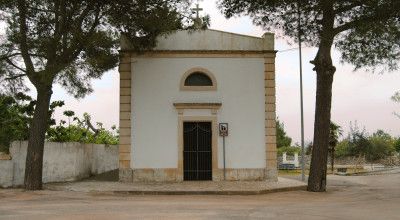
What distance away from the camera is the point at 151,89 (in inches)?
739

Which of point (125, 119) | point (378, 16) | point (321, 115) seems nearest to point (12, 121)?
point (125, 119)

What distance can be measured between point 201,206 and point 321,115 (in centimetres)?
654

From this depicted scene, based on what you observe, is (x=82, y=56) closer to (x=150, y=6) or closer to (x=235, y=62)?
Result: (x=150, y=6)

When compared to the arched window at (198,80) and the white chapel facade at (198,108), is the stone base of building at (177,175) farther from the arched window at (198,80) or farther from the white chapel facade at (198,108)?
the arched window at (198,80)

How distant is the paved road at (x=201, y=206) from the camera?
9.88 meters

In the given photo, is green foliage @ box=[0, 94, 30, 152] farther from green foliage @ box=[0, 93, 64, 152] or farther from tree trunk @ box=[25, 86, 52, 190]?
tree trunk @ box=[25, 86, 52, 190]

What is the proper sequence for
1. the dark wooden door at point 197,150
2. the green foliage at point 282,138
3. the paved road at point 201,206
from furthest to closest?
the green foliage at point 282,138
the dark wooden door at point 197,150
the paved road at point 201,206

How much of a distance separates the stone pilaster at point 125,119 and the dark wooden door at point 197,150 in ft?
6.38

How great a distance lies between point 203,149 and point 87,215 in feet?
30.5

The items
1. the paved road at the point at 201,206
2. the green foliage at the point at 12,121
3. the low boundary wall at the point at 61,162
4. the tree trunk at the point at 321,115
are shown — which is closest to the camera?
the paved road at the point at 201,206

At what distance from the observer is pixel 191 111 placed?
18.7m

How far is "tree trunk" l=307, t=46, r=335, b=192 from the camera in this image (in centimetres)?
1653

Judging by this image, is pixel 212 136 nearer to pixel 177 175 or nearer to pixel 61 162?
pixel 177 175

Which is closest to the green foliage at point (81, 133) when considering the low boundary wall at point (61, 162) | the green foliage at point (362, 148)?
the low boundary wall at point (61, 162)
